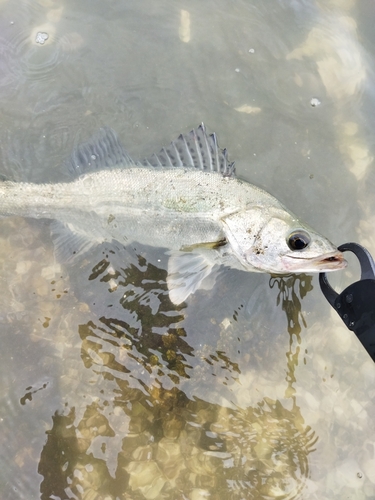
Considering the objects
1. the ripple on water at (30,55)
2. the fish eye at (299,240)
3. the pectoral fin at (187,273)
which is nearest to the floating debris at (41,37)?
the ripple on water at (30,55)

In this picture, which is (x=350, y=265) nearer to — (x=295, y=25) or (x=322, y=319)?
(x=322, y=319)

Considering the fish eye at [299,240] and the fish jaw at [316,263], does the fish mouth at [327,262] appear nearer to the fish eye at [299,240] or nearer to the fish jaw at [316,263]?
the fish jaw at [316,263]

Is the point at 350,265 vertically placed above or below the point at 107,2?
below

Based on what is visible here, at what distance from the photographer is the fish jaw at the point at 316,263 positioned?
3.53 metres

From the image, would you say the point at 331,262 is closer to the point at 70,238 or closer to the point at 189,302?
the point at 189,302

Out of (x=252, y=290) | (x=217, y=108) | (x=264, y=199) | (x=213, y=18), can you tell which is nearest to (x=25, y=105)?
(x=217, y=108)

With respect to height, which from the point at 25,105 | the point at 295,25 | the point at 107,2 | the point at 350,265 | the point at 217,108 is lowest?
the point at 350,265

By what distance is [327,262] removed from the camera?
3.56m

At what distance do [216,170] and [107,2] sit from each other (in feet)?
9.30

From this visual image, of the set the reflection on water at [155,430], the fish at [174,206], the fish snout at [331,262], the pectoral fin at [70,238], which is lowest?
the reflection on water at [155,430]

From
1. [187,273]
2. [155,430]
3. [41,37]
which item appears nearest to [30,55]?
[41,37]

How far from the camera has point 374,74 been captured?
5.41m

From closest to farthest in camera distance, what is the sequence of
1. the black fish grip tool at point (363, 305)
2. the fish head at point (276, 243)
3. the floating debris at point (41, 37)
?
the black fish grip tool at point (363, 305), the fish head at point (276, 243), the floating debris at point (41, 37)

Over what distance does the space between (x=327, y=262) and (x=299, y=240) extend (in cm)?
34
